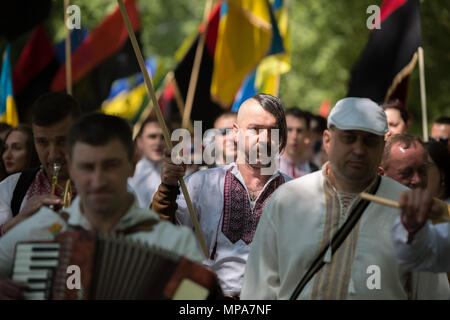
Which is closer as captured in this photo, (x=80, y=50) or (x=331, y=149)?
(x=331, y=149)

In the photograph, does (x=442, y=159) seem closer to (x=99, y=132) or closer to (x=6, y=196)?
(x=6, y=196)

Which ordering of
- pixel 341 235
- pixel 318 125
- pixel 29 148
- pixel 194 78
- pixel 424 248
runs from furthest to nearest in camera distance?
1. pixel 194 78
2. pixel 318 125
3. pixel 29 148
4. pixel 341 235
5. pixel 424 248

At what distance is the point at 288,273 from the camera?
14.5 ft

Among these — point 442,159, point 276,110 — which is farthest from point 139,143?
point 276,110

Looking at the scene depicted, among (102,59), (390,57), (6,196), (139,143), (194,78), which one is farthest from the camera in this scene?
(102,59)

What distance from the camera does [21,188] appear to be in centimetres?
534

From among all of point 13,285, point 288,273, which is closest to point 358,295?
point 288,273

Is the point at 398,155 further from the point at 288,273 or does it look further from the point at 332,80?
the point at 332,80

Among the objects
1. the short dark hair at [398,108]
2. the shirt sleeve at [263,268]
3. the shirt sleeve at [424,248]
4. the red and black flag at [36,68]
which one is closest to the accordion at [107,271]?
the shirt sleeve at [263,268]

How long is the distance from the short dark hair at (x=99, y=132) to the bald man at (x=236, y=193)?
1.43m

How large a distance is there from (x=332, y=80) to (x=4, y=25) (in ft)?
40.8

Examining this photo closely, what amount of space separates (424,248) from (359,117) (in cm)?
83

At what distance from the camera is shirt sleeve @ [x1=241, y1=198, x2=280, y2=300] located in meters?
4.48

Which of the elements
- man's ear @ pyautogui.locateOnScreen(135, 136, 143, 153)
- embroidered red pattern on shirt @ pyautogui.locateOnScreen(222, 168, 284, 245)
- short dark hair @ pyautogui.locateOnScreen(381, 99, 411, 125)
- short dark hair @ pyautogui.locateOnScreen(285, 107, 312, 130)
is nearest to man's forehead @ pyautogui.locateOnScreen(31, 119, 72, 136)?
embroidered red pattern on shirt @ pyautogui.locateOnScreen(222, 168, 284, 245)
